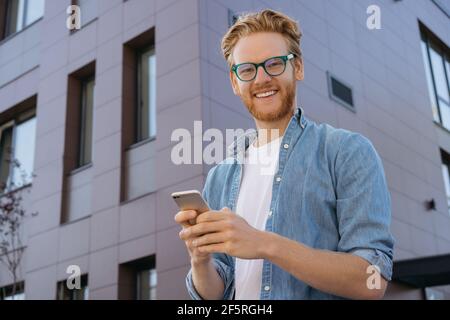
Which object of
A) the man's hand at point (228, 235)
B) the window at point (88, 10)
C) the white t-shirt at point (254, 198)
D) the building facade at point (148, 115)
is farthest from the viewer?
the window at point (88, 10)

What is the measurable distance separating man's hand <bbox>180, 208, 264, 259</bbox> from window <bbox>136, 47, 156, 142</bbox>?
8.07 meters

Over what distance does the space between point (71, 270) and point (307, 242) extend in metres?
8.58

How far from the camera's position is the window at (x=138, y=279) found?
349 inches

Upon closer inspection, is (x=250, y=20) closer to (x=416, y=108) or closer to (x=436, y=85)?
(x=416, y=108)

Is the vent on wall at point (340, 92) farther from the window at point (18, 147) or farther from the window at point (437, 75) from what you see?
the window at point (18, 147)

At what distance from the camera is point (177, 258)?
8.12 m

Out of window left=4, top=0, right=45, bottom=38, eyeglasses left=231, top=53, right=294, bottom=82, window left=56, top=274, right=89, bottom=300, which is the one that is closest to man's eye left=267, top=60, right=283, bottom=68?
eyeglasses left=231, top=53, right=294, bottom=82

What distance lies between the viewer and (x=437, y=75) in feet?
51.9

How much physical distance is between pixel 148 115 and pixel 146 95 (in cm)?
38

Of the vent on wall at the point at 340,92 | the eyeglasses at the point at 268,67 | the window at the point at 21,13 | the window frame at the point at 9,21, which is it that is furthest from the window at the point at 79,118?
the eyeglasses at the point at 268,67

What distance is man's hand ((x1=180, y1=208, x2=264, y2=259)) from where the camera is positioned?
4.46 ft

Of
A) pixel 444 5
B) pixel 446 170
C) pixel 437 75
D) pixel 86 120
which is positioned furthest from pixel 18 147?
pixel 444 5

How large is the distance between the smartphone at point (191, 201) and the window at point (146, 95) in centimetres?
802

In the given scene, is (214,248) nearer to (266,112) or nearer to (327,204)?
(327,204)
